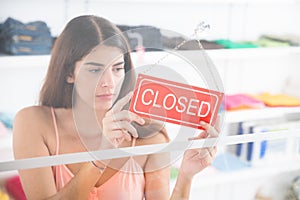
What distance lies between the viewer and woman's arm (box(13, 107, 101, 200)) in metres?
0.79

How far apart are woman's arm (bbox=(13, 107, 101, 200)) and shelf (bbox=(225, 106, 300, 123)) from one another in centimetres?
93

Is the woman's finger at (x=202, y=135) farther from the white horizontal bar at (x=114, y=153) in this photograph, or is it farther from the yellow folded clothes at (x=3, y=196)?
the yellow folded clothes at (x=3, y=196)

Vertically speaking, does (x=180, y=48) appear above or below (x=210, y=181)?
above

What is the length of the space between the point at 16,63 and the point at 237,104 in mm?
788

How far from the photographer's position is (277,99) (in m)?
1.79

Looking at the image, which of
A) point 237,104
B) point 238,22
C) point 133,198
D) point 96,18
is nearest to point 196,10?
point 238,22

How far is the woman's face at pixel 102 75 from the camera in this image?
80 cm

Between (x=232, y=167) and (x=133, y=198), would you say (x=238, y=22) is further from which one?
(x=133, y=198)

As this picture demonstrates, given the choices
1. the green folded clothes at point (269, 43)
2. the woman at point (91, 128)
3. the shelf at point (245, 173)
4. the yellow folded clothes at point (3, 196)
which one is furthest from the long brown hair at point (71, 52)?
the green folded clothes at point (269, 43)

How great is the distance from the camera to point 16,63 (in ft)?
4.15

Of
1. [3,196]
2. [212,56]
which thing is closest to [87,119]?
[3,196]

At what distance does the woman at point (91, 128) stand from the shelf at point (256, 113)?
2.71 ft

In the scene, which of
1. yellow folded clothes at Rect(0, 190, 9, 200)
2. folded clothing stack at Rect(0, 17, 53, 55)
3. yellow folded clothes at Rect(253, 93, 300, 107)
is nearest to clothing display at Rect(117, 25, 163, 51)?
folded clothing stack at Rect(0, 17, 53, 55)

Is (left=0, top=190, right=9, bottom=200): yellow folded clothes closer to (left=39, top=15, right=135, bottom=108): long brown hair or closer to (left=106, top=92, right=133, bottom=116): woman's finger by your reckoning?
(left=39, top=15, right=135, bottom=108): long brown hair
